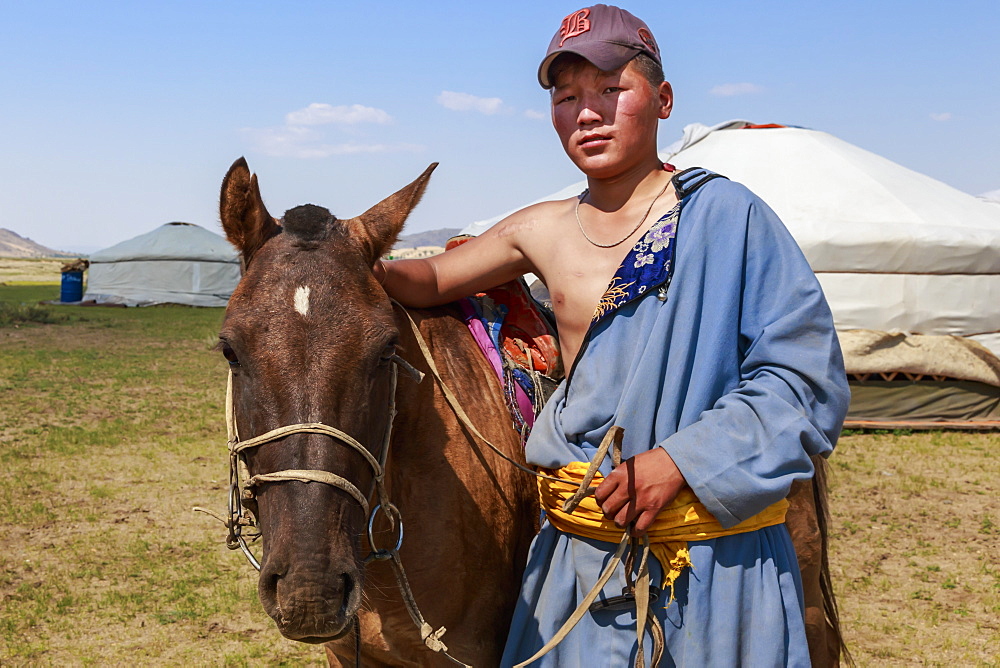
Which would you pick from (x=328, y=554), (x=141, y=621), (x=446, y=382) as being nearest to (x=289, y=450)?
(x=328, y=554)

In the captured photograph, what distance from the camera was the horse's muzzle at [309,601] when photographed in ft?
4.79

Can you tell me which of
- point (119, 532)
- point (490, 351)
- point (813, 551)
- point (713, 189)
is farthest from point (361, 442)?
point (119, 532)

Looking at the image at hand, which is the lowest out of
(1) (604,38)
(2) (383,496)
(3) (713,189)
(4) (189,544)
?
(4) (189,544)

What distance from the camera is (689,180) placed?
6.19 ft

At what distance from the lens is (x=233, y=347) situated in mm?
1650

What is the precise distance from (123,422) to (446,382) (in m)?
7.07

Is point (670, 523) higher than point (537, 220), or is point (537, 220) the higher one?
point (537, 220)

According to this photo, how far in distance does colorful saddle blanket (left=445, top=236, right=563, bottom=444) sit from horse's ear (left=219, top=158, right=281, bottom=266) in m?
0.79

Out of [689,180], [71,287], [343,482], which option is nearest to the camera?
[343,482]

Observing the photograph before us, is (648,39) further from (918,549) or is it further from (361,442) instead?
(918,549)

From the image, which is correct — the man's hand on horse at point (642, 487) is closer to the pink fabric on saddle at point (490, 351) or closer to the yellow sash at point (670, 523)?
the yellow sash at point (670, 523)

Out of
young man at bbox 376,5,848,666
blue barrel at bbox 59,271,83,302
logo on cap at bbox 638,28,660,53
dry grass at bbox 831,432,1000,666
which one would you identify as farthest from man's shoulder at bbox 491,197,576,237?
blue barrel at bbox 59,271,83,302

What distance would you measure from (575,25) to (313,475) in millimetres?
1163

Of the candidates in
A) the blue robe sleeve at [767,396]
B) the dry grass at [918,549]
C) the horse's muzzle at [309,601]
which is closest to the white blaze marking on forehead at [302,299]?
the horse's muzzle at [309,601]
